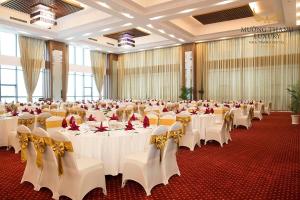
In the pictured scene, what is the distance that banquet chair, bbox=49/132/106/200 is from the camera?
3158 millimetres

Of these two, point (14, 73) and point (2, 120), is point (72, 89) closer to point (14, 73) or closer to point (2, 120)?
point (14, 73)

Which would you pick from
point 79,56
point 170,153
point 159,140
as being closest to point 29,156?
point 159,140

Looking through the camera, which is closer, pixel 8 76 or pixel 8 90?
pixel 8 90

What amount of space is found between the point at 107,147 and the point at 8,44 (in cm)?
1237

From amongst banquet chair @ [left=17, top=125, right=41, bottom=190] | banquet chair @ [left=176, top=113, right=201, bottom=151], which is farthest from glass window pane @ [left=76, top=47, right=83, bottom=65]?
banquet chair @ [left=17, top=125, right=41, bottom=190]

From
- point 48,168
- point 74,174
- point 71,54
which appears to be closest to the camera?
point 74,174

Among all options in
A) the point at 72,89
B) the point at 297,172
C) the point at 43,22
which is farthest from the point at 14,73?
the point at 297,172

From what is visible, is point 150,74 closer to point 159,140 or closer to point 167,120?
point 167,120

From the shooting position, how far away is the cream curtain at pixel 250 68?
553 inches

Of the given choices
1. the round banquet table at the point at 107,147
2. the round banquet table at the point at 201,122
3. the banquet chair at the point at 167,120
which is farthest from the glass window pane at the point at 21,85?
the round banquet table at the point at 107,147

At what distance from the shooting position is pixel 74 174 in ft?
10.6

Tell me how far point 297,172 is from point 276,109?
1118 cm

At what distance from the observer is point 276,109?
14602 millimetres

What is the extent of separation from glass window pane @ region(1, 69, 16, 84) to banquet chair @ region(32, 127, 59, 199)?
11.5 meters
